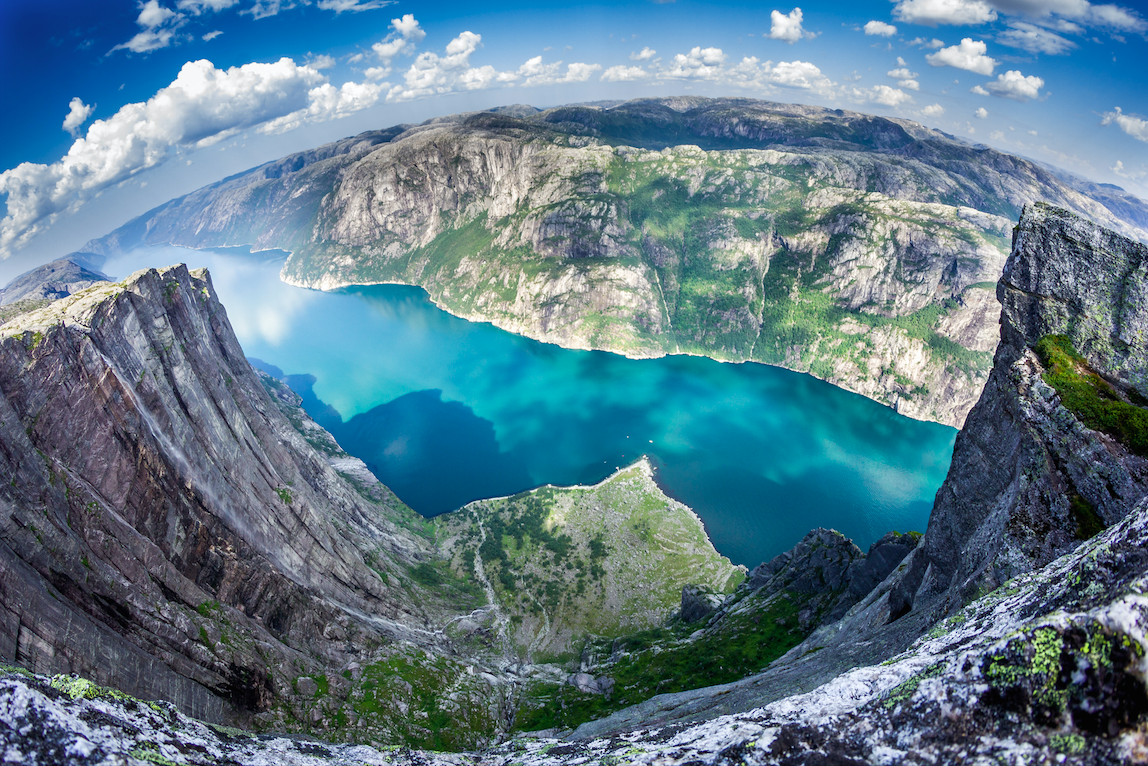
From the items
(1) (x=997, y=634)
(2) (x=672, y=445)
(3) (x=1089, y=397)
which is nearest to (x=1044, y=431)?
(3) (x=1089, y=397)

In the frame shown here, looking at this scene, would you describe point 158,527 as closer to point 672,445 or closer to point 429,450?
point 429,450

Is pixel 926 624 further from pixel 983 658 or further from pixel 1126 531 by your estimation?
pixel 983 658

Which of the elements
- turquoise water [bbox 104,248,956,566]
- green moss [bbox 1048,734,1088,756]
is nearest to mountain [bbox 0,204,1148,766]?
green moss [bbox 1048,734,1088,756]

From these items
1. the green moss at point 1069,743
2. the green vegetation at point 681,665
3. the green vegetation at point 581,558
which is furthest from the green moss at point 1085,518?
the green vegetation at point 581,558

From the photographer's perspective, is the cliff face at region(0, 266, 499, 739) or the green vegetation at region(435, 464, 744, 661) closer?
the cliff face at region(0, 266, 499, 739)

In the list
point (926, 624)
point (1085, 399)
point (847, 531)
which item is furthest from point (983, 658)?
point (847, 531)

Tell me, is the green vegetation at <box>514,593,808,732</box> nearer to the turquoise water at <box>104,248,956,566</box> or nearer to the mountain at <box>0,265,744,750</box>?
the mountain at <box>0,265,744,750</box>
